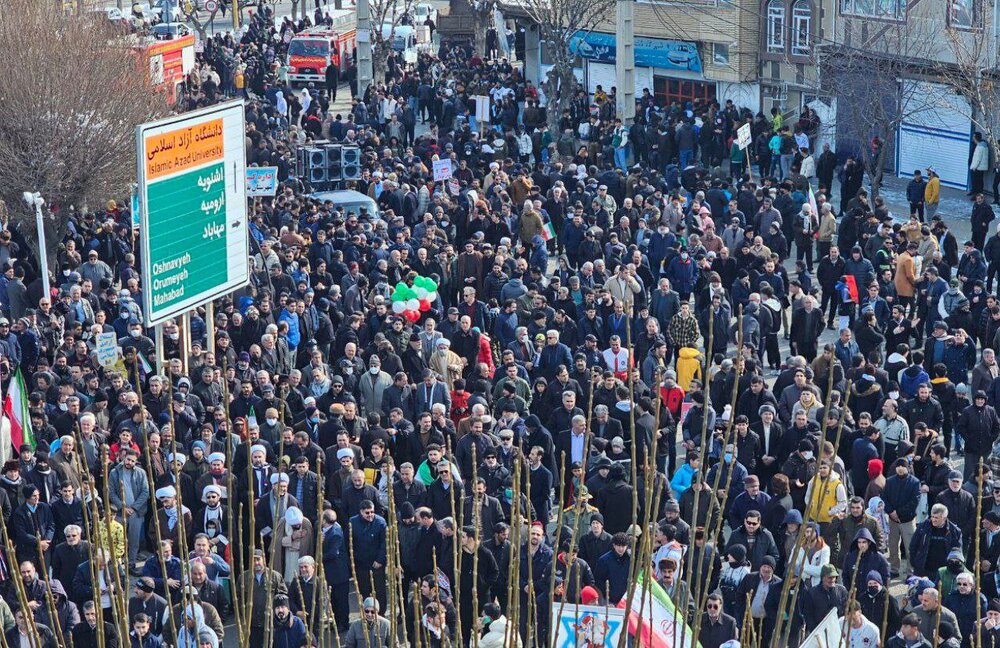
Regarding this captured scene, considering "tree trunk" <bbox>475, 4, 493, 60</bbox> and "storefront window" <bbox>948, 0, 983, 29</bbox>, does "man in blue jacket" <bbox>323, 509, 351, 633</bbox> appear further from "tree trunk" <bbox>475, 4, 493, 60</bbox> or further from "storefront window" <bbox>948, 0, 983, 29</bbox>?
"tree trunk" <bbox>475, 4, 493, 60</bbox>

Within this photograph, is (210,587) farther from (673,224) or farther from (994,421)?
(673,224)

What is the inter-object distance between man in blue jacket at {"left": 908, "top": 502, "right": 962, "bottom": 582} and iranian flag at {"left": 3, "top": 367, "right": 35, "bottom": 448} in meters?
7.21

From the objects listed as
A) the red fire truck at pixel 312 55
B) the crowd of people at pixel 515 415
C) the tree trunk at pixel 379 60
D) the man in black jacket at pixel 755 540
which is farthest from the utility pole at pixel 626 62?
the man in black jacket at pixel 755 540

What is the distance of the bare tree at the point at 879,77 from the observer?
29.0 meters

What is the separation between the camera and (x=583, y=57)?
1606 inches

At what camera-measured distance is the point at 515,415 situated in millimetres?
14594

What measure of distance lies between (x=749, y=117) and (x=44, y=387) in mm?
18720

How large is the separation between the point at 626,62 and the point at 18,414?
Result: 21.1 meters

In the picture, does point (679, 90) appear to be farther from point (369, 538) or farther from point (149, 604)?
point (149, 604)

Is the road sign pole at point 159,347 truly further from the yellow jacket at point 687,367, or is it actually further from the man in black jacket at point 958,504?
the man in black jacket at point 958,504

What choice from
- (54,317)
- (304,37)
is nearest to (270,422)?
(54,317)

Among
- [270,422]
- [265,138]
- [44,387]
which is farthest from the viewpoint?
[265,138]

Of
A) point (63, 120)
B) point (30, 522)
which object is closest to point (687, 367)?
point (30, 522)

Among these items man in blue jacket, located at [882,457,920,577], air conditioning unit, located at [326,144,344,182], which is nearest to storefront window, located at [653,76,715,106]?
air conditioning unit, located at [326,144,344,182]
